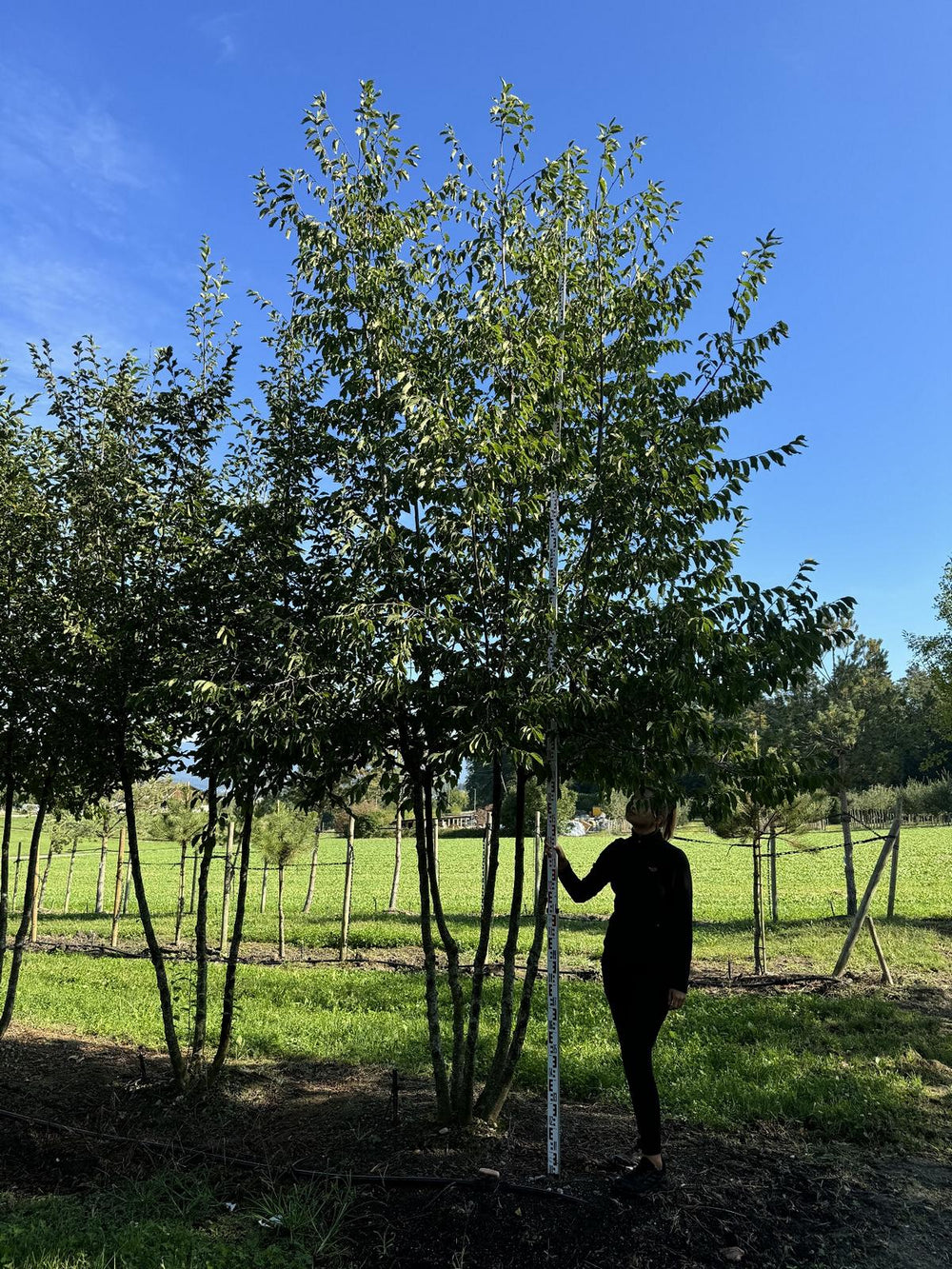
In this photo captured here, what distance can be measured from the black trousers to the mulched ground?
35 centimetres

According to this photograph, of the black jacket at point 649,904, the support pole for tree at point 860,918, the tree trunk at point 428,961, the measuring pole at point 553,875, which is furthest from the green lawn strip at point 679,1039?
the black jacket at point 649,904

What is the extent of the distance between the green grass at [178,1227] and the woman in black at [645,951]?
1624 mm

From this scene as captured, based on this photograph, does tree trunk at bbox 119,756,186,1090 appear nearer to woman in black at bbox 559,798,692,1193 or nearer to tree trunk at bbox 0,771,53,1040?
tree trunk at bbox 0,771,53,1040

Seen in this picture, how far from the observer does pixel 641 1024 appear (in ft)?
16.0

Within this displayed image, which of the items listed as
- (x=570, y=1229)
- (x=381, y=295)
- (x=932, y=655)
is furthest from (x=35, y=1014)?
(x=932, y=655)

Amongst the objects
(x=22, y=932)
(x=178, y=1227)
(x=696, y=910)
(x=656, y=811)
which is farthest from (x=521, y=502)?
(x=696, y=910)

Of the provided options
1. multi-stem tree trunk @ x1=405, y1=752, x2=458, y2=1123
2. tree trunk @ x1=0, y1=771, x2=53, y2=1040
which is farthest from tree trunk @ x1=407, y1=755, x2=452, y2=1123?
tree trunk @ x1=0, y1=771, x2=53, y2=1040

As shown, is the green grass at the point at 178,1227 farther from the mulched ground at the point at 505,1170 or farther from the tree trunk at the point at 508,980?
the tree trunk at the point at 508,980

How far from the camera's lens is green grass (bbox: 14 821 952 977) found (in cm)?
1445

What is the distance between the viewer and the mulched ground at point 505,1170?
13.8ft

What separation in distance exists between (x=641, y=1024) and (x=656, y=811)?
1176mm

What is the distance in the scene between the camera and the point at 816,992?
10.9 metres

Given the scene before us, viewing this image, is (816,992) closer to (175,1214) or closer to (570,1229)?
(570,1229)

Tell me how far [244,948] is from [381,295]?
13276mm
